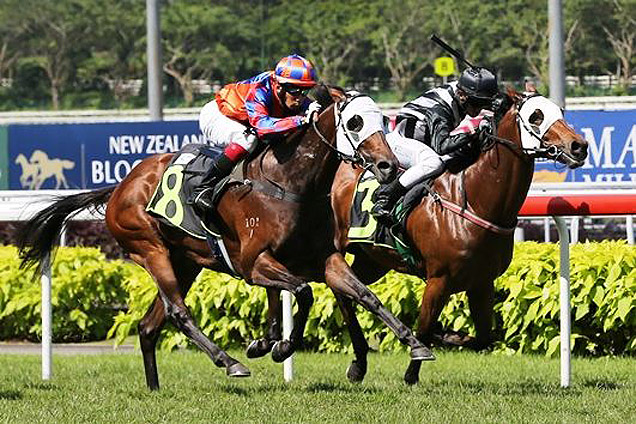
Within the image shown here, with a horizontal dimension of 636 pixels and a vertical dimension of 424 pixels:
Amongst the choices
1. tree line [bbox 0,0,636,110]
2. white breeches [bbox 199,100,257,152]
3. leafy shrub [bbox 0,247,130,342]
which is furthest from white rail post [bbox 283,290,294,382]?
tree line [bbox 0,0,636,110]

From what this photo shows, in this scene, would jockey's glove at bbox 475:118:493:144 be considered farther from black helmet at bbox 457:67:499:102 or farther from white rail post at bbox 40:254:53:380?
white rail post at bbox 40:254:53:380

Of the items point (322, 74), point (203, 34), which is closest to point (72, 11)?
point (203, 34)

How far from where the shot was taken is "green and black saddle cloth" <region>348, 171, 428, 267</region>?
709cm

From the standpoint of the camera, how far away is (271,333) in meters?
6.88

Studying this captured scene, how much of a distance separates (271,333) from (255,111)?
1096 mm

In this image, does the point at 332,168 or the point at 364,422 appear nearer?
the point at 364,422

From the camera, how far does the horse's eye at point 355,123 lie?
6262 millimetres

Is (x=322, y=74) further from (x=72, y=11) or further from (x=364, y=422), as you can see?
(x=364, y=422)

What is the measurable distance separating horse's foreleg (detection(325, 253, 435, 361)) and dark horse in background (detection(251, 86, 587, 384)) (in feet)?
1.67

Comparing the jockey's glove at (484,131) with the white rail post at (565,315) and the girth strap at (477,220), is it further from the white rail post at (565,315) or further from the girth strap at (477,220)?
the white rail post at (565,315)

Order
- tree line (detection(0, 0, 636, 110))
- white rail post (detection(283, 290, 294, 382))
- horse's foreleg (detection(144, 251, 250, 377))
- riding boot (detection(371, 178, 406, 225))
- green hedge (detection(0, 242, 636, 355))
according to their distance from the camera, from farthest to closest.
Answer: tree line (detection(0, 0, 636, 110)) < green hedge (detection(0, 242, 636, 355)) < white rail post (detection(283, 290, 294, 382)) < riding boot (detection(371, 178, 406, 225)) < horse's foreleg (detection(144, 251, 250, 377))

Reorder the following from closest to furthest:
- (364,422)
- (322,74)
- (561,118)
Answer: (364,422) → (561,118) → (322,74)

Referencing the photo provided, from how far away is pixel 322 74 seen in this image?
3216 centimetres

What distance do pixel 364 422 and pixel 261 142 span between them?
1777 millimetres
